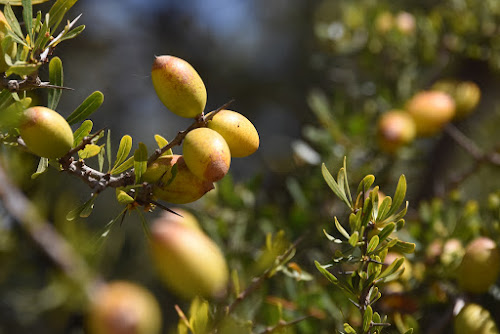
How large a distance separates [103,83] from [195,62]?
413 millimetres

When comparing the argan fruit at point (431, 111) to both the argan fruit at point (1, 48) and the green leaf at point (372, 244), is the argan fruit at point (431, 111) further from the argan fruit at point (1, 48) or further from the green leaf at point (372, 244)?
the argan fruit at point (1, 48)

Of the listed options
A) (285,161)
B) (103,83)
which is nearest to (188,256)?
(285,161)

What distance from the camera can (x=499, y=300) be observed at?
715 millimetres

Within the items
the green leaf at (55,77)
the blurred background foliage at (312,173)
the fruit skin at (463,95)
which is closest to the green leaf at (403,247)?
the blurred background foliage at (312,173)

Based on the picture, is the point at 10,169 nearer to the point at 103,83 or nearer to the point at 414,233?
the point at 414,233

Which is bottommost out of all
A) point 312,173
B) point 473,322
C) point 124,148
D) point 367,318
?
point 312,173

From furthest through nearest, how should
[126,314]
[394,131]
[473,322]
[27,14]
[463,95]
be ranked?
[463,95]
[394,131]
[473,322]
[27,14]
[126,314]

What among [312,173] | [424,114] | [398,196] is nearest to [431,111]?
[424,114]

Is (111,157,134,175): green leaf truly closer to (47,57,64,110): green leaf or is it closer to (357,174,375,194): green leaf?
(47,57,64,110): green leaf

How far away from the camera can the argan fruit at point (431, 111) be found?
3.42ft

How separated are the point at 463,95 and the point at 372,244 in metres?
0.75

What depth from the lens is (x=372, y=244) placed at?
491 millimetres

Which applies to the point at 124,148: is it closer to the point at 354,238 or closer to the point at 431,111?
the point at 354,238

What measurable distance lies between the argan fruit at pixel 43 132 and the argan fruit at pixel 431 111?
796 mm
